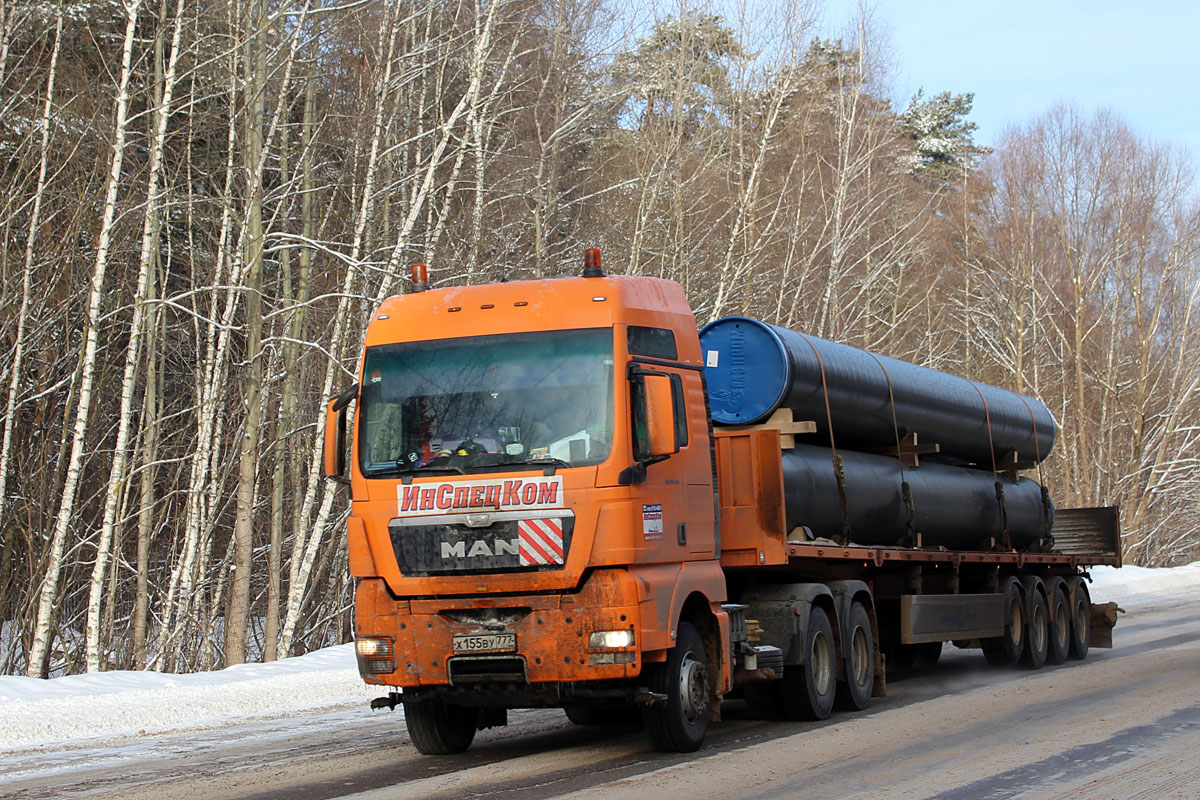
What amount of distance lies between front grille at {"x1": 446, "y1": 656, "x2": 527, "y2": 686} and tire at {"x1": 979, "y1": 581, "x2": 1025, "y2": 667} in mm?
8673

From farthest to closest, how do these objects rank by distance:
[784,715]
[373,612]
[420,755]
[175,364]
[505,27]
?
[505,27] < [175,364] < [784,715] < [420,755] < [373,612]

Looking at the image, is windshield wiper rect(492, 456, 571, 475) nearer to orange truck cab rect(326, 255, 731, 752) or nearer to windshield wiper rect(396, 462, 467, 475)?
orange truck cab rect(326, 255, 731, 752)

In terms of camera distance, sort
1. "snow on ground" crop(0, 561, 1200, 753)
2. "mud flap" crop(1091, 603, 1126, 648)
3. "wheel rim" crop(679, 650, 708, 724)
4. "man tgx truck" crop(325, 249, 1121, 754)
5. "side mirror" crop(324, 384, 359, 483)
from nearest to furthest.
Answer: "man tgx truck" crop(325, 249, 1121, 754) < "wheel rim" crop(679, 650, 708, 724) < "side mirror" crop(324, 384, 359, 483) < "snow on ground" crop(0, 561, 1200, 753) < "mud flap" crop(1091, 603, 1126, 648)

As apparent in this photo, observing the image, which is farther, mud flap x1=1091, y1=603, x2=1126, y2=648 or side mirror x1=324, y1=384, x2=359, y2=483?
mud flap x1=1091, y1=603, x2=1126, y2=648

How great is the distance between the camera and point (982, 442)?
1569 cm

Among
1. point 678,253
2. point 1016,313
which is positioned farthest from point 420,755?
point 1016,313

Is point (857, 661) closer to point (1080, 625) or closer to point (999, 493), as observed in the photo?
point (999, 493)

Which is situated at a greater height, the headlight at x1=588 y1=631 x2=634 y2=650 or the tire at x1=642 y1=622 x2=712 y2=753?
the headlight at x1=588 y1=631 x2=634 y2=650

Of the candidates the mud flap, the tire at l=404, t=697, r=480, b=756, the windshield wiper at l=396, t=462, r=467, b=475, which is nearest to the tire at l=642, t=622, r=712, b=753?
the tire at l=404, t=697, r=480, b=756

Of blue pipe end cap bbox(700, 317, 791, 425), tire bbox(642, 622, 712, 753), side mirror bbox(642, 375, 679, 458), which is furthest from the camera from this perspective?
blue pipe end cap bbox(700, 317, 791, 425)

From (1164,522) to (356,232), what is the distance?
3535 centimetres

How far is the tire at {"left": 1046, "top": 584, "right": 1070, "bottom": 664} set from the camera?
54.4 feet

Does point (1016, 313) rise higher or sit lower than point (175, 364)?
higher

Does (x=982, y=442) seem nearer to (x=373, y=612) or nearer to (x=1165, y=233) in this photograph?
(x=373, y=612)
